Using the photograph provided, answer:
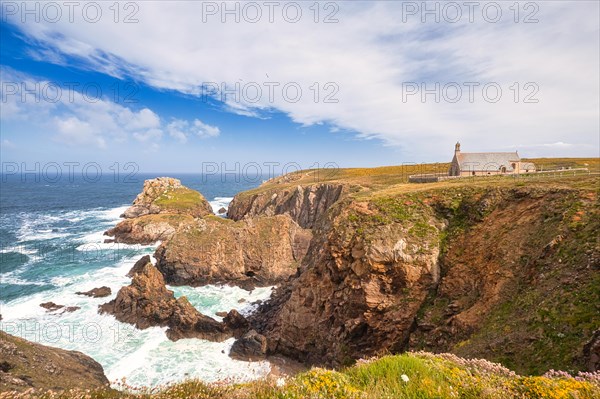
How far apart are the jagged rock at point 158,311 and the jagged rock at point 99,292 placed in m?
4.58

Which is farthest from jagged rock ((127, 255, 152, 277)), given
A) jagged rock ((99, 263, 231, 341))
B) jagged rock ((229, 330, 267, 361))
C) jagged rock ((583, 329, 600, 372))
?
jagged rock ((583, 329, 600, 372))

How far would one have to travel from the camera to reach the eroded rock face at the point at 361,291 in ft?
75.0

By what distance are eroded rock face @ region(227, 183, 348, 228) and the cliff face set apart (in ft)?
140

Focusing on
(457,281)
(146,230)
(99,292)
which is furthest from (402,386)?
(146,230)

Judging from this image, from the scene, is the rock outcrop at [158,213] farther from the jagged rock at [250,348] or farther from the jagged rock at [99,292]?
the jagged rock at [250,348]

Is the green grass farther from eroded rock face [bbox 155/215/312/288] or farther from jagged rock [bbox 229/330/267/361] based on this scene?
jagged rock [bbox 229/330/267/361]

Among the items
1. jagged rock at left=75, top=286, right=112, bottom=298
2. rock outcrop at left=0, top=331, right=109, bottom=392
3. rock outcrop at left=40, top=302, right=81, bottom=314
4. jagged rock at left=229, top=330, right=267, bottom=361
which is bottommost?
jagged rock at left=229, top=330, right=267, bottom=361

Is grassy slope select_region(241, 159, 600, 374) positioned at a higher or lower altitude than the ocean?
higher

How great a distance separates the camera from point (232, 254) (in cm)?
5072

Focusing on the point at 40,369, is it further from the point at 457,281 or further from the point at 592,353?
the point at 457,281

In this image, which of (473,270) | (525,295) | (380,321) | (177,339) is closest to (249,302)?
(177,339)

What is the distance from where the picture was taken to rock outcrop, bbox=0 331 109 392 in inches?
586

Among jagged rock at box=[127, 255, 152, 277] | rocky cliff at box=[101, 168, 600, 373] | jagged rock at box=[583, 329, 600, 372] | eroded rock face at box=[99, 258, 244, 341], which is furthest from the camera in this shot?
jagged rock at box=[127, 255, 152, 277]

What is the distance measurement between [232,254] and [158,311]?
16600 mm
